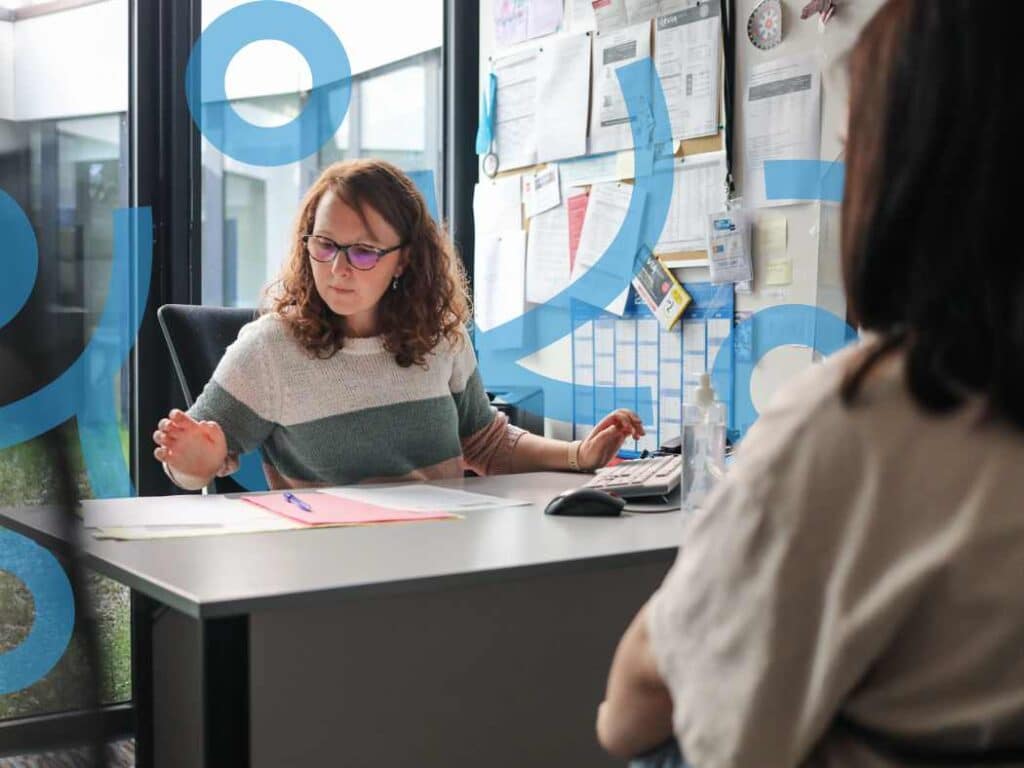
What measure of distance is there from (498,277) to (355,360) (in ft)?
3.62

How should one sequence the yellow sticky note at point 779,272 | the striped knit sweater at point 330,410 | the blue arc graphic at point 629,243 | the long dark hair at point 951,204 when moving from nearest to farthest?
the long dark hair at point 951,204
the striped knit sweater at point 330,410
the yellow sticky note at point 779,272
the blue arc graphic at point 629,243

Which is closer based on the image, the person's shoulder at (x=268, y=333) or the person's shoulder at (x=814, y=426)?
the person's shoulder at (x=814, y=426)

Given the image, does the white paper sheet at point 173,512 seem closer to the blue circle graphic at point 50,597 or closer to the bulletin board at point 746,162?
the blue circle graphic at point 50,597

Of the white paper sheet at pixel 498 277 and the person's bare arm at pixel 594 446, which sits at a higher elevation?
the white paper sheet at pixel 498 277

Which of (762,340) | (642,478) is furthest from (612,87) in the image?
(642,478)

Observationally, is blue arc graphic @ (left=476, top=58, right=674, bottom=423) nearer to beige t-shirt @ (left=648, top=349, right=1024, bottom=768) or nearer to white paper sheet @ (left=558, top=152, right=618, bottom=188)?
white paper sheet @ (left=558, top=152, right=618, bottom=188)

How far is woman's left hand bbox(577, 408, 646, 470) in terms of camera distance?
1974 mm

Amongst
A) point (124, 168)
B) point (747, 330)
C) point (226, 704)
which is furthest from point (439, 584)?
point (124, 168)

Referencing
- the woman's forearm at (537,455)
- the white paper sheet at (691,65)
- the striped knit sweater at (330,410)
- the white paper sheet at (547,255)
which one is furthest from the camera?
the white paper sheet at (547,255)

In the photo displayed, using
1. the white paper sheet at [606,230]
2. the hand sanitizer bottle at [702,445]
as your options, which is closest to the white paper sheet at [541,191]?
the white paper sheet at [606,230]

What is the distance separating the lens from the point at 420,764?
1295 mm

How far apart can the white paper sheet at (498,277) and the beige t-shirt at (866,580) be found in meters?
2.28

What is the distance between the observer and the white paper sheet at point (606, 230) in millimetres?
2539

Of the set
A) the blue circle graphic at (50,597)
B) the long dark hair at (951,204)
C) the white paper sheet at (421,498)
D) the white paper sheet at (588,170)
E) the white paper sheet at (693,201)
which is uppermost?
the white paper sheet at (588,170)
